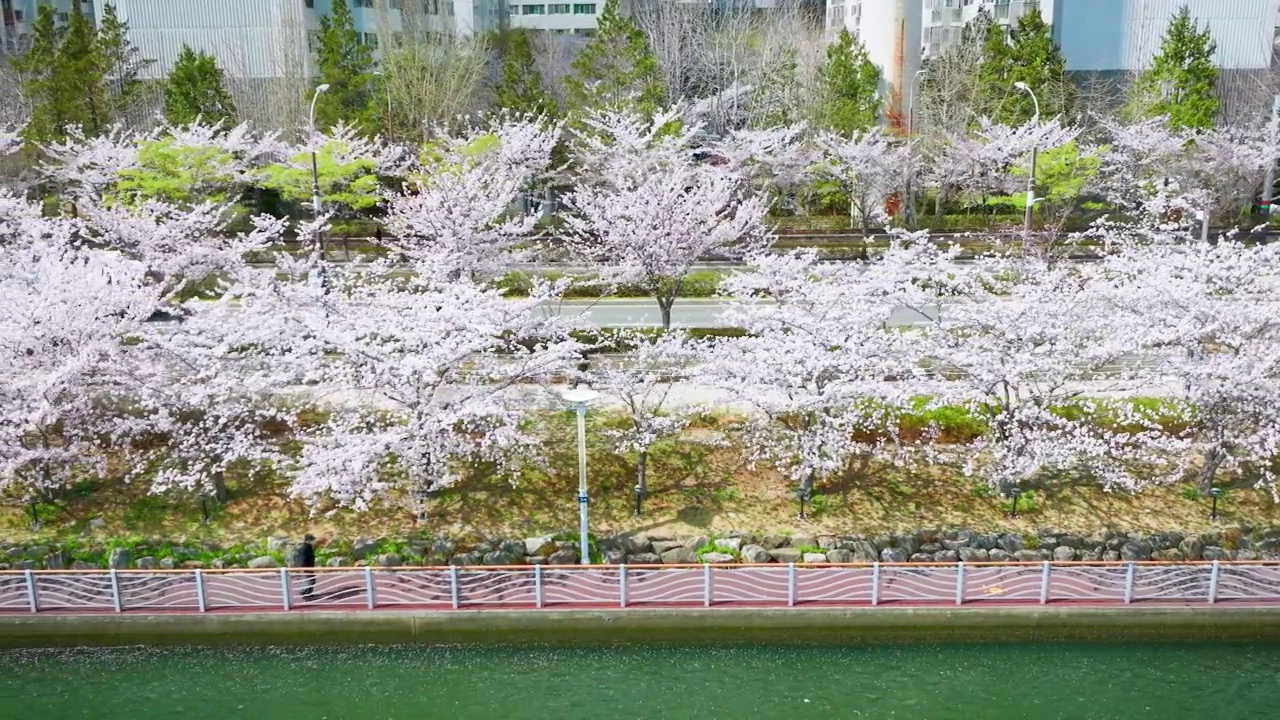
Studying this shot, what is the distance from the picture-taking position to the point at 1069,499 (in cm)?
1895

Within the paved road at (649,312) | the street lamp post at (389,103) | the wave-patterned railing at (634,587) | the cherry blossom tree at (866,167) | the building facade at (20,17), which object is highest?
the building facade at (20,17)

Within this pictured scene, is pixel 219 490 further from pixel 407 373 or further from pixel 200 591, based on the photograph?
pixel 407 373

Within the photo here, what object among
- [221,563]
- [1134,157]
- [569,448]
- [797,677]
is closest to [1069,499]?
[797,677]

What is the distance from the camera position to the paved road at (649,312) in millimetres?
28395

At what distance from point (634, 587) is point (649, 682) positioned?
1.54m

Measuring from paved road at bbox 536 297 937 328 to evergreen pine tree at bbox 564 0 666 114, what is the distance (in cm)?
1277

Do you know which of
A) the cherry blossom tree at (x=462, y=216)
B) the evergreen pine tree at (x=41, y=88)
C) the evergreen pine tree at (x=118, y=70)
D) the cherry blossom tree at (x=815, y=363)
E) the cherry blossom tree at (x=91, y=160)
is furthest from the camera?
the evergreen pine tree at (x=118, y=70)

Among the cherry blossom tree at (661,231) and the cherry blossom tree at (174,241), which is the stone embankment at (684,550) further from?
the cherry blossom tree at (174,241)

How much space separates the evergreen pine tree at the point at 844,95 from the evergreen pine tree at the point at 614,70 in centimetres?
687

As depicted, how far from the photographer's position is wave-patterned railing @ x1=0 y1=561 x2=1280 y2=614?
15.8m

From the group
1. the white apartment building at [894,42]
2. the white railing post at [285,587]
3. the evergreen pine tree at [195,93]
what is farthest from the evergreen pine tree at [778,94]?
the white railing post at [285,587]

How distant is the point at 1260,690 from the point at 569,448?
11.8 metres

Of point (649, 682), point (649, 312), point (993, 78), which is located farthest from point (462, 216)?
point (993, 78)

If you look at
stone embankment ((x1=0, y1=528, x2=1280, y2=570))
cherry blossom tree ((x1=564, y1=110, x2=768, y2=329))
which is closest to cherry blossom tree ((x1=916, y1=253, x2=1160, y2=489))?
stone embankment ((x1=0, y1=528, x2=1280, y2=570))
